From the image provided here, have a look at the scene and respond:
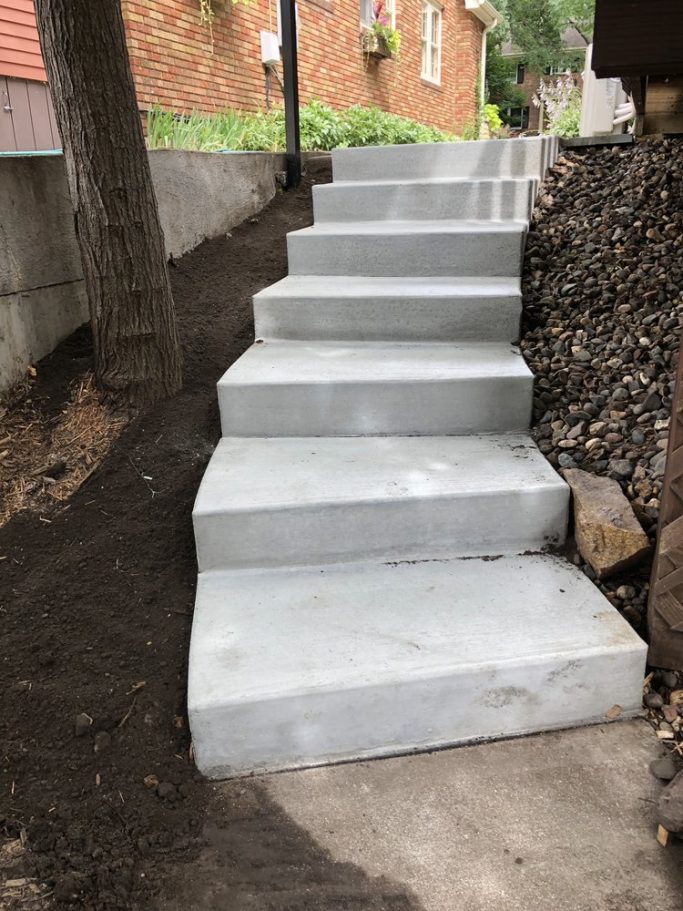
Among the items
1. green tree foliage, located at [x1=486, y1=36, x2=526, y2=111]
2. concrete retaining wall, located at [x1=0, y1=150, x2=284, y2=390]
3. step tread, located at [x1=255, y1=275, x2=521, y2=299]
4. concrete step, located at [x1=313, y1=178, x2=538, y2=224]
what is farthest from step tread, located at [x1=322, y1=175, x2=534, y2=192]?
green tree foliage, located at [x1=486, y1=36, x2=526, y2=111]

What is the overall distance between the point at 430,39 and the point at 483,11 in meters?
3.06

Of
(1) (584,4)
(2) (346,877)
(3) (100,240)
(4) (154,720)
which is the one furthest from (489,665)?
(1) (584,4)

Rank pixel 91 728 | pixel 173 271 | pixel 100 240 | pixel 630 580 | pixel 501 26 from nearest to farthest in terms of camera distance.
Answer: pixel 91 728, pixel 630 580, pixel 100 240, pixel 173 271, pixel 501 26

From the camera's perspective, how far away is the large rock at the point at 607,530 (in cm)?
204

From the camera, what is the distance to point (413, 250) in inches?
139

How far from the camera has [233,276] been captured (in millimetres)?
3738

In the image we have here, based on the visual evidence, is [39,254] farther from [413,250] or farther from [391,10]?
[391,10]

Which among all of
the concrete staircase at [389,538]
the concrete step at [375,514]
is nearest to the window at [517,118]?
the concrete staircase at [389,538]

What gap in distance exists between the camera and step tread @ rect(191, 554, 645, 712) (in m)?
1.80

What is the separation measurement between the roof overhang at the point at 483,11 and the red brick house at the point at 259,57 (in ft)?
0.10

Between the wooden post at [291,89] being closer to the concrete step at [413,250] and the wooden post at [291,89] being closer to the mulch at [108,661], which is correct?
the concrete step at [413,250]

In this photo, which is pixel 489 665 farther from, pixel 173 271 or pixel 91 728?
pixel 173 271

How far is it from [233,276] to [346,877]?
3.03 m

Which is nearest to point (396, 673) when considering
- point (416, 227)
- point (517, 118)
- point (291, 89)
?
point (416, 227)
